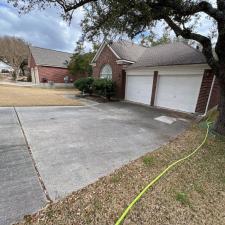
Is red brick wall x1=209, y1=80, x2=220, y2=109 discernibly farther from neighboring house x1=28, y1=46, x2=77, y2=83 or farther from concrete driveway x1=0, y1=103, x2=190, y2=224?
neighboring house x1=28, y1=46, x2=77, y2=83

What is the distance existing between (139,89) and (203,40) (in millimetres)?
6984

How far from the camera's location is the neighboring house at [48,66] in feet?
81.0

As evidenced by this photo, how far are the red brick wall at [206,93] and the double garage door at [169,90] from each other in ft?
0.78

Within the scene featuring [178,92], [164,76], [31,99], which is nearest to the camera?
[178,92]

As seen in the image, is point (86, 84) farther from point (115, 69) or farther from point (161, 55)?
point (161, 55)

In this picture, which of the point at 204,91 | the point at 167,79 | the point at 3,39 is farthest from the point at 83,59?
the point at 3,39

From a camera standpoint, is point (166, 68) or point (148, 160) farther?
point (166, 68)

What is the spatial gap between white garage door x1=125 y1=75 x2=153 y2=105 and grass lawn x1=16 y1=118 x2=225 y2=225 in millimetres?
8443

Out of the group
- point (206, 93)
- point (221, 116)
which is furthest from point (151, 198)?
point (206, 93)

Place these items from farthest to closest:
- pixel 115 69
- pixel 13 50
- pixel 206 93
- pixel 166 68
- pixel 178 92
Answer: pixel 13 50 < pixel 115 69 < pixel 166 68 < pixel 178 92 < pixel 206 93

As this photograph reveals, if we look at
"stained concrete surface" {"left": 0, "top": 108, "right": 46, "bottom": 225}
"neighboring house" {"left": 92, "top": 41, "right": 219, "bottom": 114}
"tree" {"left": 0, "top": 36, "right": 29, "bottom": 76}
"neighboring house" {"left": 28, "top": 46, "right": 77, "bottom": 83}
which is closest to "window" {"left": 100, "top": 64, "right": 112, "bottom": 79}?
"neighboring house" {"left": 92, "top": 41, "right": 219, "bottom": 114}

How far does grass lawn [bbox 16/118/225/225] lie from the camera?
2.36m

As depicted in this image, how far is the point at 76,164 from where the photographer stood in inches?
145

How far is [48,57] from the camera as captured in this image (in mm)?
26281
